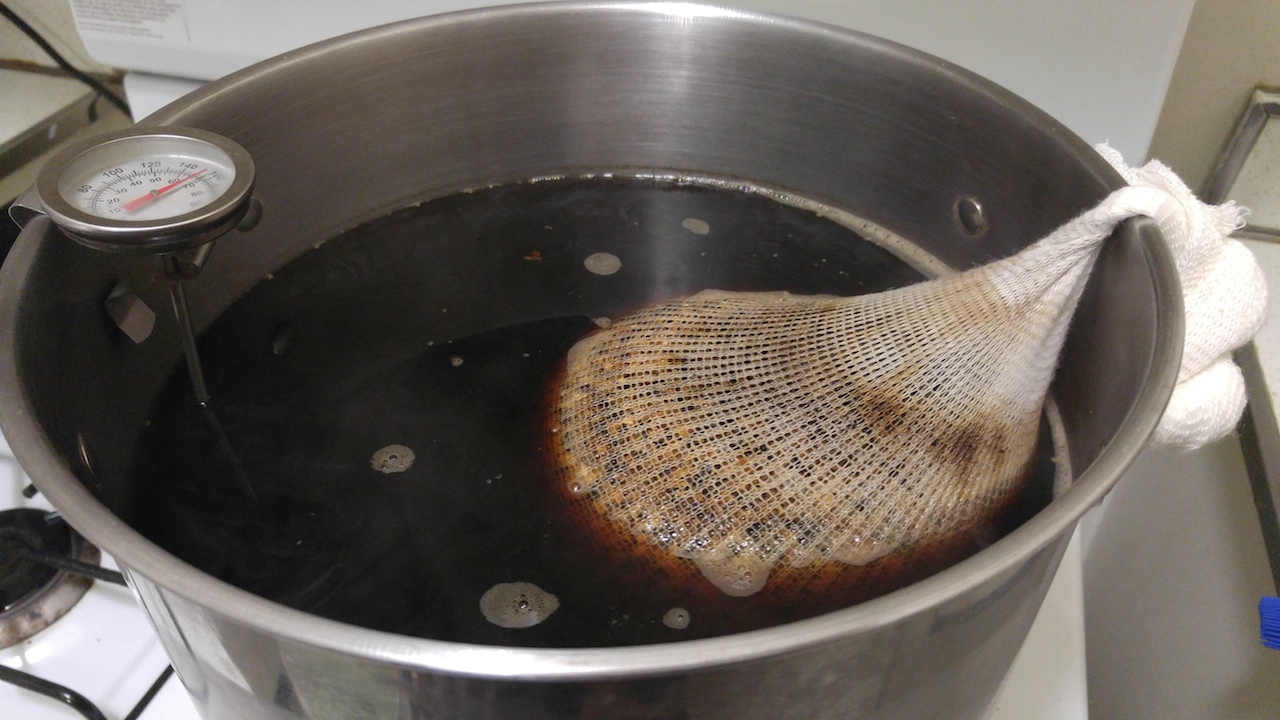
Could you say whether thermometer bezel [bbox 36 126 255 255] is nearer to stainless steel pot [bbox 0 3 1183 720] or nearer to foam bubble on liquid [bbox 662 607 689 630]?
stainless steel pot [bbox 0 3 1183 720]

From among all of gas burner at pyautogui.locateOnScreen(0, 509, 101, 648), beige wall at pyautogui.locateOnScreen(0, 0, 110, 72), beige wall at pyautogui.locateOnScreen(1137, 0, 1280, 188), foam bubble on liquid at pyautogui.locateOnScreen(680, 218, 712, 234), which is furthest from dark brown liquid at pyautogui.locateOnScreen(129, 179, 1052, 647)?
beige wall at pyautogui.locateOnScreen(0, 0, 110, 72)

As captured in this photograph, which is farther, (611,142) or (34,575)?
(611,142)

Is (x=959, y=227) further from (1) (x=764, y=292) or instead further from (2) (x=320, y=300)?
(2) (x=320, y=300)

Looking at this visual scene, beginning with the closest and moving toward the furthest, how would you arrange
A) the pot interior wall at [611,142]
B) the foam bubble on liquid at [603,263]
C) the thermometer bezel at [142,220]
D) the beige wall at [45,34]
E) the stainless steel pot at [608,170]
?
the stainless steel pot at [608,170], the thermometer bezel at [142,220], the pot interior wall at [611,142], the foam bubble on liquid at [603,263], the beige wall at [45,34]

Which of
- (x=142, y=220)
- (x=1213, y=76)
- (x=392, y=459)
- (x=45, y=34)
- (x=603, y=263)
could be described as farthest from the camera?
(x=45, y=34)

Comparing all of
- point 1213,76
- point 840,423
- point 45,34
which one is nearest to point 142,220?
point 840,423

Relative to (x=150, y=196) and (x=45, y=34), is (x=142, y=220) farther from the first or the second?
(x=45, y=34)

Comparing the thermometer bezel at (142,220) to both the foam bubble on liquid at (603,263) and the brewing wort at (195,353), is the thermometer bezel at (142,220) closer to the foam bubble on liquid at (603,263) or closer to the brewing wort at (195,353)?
the brewing wort at (195,353)

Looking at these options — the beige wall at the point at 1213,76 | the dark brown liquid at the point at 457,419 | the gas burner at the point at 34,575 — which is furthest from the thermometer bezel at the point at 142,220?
the beige wall at the point at 1213,76
